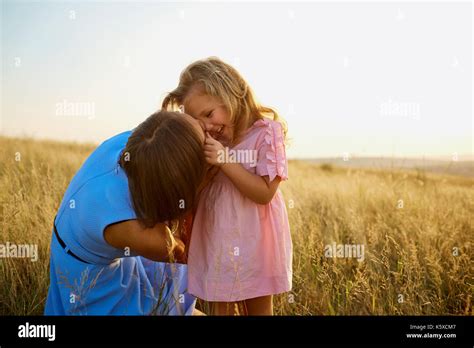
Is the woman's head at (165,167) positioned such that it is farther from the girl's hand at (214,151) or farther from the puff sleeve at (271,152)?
the puff sleeve at (271,152)

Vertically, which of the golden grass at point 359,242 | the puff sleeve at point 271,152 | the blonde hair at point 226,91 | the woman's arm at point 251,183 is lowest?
the golden grass at point 359,242

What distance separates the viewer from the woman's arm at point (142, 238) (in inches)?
99.0

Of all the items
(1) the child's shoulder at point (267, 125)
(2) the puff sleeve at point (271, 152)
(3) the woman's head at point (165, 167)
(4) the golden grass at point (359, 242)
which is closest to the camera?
(3) the woman's head at point (165, 167)

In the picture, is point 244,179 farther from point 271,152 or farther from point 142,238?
point 142,238

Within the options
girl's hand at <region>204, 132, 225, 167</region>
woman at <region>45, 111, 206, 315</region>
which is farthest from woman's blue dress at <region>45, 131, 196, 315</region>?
girl's hand at <region>204, 132, 225, 167</region>

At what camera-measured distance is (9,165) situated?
510cm

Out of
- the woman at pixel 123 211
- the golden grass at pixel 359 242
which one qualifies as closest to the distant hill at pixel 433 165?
the golden grass at pixel 359 242

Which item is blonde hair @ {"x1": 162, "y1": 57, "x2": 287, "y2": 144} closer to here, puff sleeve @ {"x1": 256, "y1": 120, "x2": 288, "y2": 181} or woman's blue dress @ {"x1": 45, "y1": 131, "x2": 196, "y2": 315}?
puff sleeve @ {"x1": 256, "y1": 120, "x2": 288, "y2": 181}

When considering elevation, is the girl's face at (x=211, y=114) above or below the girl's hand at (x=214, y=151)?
above

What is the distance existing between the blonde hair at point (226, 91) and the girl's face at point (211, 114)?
0.03 meters

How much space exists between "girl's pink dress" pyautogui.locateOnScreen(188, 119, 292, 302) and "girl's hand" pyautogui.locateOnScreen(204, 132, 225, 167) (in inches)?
6.6

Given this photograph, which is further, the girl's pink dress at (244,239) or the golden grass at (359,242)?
the golden grass at (359,242)

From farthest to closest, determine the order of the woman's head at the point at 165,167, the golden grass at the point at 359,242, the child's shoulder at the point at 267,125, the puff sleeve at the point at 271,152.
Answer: the golden grass at the point at 359,242 → the child's shoulder at the point at 267,125 → the puff sleeve at the point at 271,152 → the woman's head at the point at 165,167
